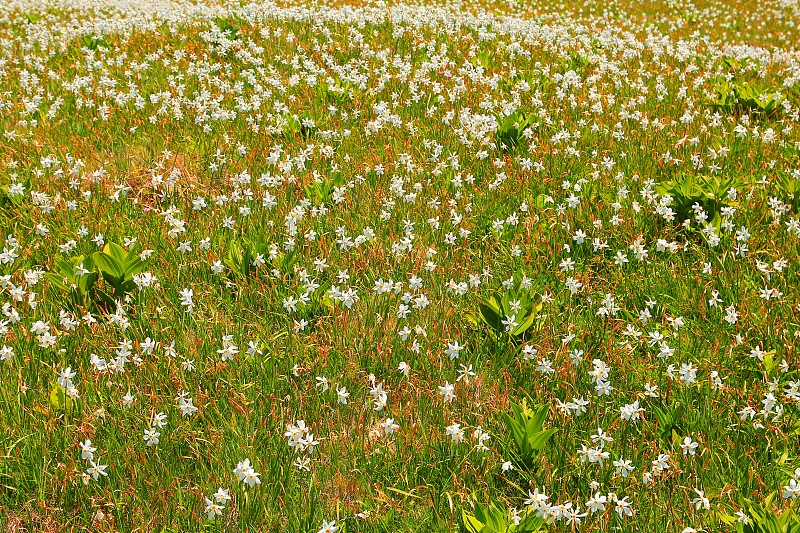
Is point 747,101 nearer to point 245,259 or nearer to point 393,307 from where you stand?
point 393,307

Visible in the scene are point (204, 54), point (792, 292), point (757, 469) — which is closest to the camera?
point (757, 469)

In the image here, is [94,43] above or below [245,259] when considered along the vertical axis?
above

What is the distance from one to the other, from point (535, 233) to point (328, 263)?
1.53 m

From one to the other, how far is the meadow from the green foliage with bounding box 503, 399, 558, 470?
1cm

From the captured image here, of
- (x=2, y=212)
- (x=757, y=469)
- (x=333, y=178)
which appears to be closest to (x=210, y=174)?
(x=333, y=178)

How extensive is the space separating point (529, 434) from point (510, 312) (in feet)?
3.26

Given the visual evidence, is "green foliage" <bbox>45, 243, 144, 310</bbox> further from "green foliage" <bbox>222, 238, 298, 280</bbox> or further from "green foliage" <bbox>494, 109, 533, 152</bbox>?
"green foliage" <bbox>494, 109, 533, 152</bbox>

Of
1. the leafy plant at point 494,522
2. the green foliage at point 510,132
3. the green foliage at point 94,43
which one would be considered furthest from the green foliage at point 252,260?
the green foliage at point 94,43

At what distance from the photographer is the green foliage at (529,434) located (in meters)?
3.06

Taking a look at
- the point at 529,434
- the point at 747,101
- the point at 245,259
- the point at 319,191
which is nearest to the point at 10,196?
the point at 245,259

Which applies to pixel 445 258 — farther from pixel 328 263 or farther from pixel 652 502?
pixel 652 502

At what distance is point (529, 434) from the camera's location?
3070 millimetres

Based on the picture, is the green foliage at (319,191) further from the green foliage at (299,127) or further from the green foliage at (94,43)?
the green foliage at (94,43)

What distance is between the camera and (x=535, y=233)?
16.2 ft
